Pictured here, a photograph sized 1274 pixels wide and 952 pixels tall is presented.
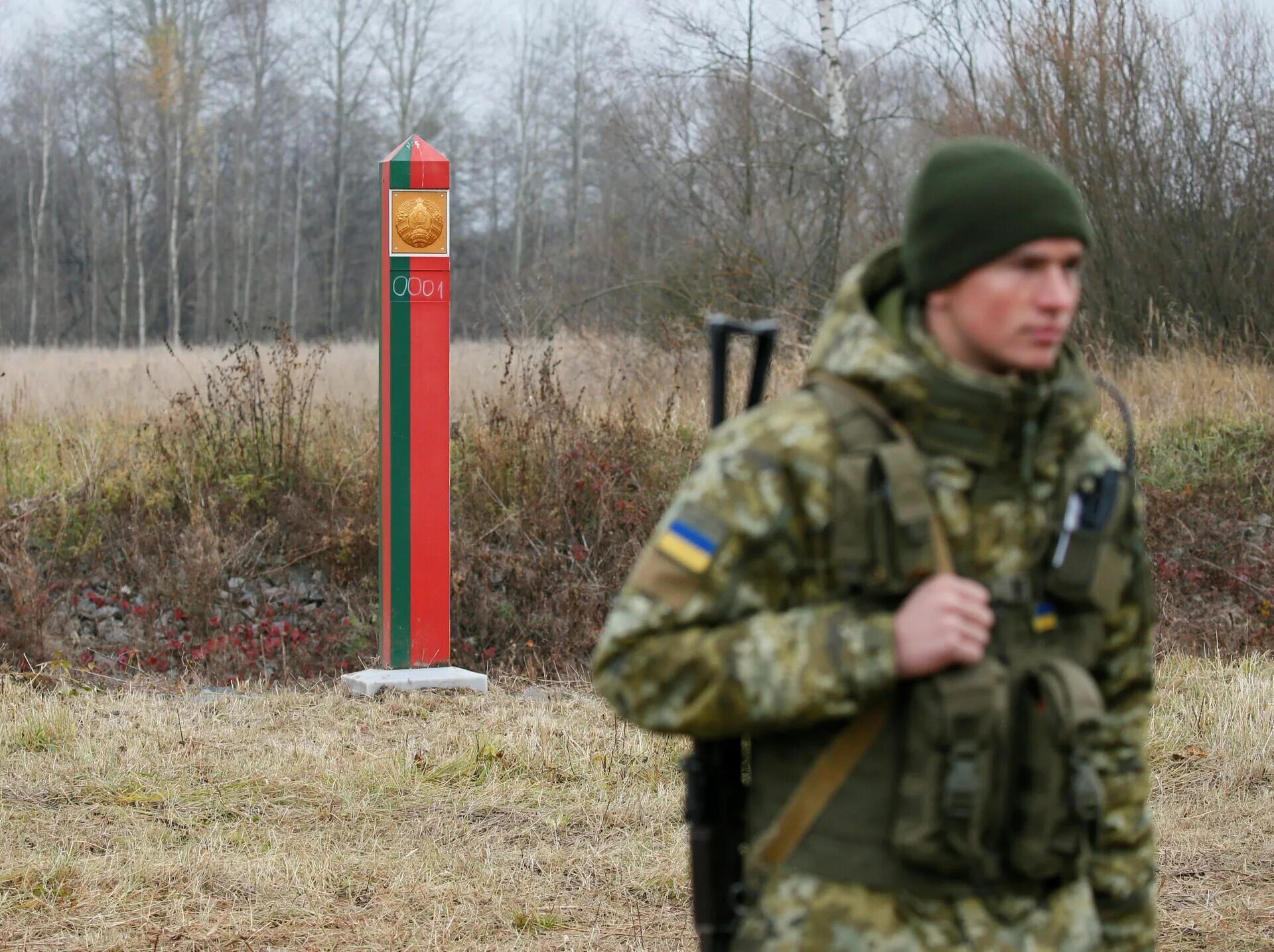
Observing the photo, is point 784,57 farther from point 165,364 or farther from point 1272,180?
point 165,364

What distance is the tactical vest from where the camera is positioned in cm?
185

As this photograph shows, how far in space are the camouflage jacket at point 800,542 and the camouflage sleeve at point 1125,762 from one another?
21cm

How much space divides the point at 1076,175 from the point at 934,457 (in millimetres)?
13819

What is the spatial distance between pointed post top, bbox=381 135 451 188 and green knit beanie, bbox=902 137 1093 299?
570 centimetres

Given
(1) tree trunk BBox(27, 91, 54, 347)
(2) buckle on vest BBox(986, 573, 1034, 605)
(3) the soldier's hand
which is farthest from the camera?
(1) tree trunk BBox(27, 91, 54, 347)

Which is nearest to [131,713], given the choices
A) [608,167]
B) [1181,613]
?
[1181,613]

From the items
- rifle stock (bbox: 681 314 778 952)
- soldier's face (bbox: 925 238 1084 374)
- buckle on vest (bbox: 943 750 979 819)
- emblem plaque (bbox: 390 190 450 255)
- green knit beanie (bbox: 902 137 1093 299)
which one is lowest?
rifle stock (bbox: 681 314 778 952)

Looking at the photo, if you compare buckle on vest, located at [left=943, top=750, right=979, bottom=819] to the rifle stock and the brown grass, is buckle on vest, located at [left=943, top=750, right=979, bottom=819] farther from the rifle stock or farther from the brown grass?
the brown grass

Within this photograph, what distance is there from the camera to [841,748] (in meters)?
1.94

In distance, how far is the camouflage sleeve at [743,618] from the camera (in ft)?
6.08

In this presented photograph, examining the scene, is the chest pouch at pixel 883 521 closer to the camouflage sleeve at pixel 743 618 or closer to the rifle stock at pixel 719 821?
the camouflage sleeve at pixel 743 618

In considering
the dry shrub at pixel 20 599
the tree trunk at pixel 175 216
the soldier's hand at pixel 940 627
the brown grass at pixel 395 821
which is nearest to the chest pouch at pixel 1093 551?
the soldier's hand at pixel 940 627

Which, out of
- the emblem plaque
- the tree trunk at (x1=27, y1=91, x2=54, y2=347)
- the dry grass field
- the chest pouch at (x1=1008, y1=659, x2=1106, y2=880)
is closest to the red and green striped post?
the emblem plaque

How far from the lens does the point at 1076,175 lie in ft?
48.8
